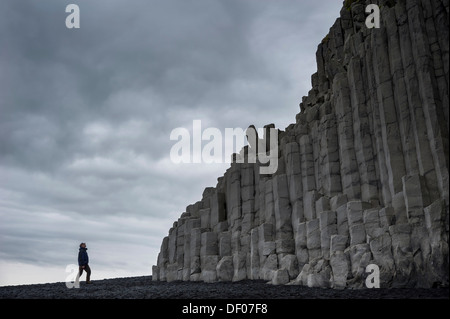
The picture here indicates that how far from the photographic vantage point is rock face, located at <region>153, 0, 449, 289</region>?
1655 cm

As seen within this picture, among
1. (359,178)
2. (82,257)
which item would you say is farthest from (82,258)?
(359,178)

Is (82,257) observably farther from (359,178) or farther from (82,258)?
(359,178)

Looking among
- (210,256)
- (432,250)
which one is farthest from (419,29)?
(210,256)

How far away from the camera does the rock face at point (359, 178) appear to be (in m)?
16.5

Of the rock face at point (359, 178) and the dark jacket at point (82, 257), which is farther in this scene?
the dark jacket at point (82, 257)

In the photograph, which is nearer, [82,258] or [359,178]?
[359,178]

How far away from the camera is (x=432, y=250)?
49.7 ft

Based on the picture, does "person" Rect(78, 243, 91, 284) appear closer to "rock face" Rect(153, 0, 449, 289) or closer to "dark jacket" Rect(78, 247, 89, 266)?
"dark jacket" Rect(78, 247, 89, 266)

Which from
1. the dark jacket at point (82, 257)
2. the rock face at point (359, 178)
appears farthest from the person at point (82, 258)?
the rock face at point (359, 178)

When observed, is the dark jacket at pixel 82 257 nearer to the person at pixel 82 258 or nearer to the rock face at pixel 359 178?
the person at pixel 82 258

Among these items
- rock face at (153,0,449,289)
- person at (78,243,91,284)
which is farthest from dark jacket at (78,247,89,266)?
rock face at (153,0,449,289)

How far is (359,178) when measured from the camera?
20703mm
